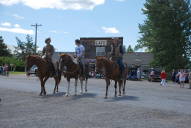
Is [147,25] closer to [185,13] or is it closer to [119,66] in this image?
[185,13]

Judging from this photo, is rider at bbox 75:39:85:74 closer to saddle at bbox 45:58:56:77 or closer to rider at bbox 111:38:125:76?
saddle at bbox 45:58:56:77

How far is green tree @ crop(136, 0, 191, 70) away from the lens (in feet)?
217

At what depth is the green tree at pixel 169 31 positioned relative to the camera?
2609 inches

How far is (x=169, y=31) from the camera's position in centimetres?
6725

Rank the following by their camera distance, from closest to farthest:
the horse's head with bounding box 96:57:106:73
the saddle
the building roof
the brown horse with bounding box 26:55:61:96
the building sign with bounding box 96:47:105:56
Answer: the horse's head with bounding box 96:57:106:73 < the brown horse with bounding box 26:55:61:96 < the saddle < the building sign with bounding box 96:47:105:56 < the building roof

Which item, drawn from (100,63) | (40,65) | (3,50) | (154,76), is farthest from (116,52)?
(3,50)

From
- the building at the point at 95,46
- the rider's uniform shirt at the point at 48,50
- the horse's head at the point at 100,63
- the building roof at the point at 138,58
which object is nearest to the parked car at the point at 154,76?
the building at the point at 95,46

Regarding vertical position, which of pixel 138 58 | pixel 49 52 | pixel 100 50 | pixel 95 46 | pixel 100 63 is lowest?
pixel 100 63

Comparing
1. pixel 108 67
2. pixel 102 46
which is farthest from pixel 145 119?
pixel 102 46

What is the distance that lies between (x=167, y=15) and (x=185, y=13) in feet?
11.0

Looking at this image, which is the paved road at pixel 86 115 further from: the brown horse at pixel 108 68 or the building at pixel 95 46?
the building at pixel 95 46

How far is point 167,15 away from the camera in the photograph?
67.5m

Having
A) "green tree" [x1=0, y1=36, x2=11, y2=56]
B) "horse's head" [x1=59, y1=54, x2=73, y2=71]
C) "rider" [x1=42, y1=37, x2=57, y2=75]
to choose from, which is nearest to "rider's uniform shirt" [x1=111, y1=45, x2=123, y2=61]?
"horse's head" [x1=59, y1=54, x2=73, y2=71]

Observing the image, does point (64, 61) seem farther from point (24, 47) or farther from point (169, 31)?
point (24, 47)
